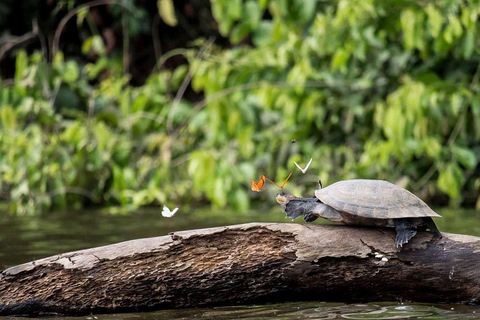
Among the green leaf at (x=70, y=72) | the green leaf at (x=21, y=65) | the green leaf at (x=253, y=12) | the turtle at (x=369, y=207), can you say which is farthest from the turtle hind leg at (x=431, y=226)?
the green leaf at (x=70, y=72)

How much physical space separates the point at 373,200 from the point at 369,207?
1.8 inches

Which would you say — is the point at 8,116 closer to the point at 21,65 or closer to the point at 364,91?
the point at 21,65

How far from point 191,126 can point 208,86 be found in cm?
58

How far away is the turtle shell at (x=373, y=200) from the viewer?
10.5 ft

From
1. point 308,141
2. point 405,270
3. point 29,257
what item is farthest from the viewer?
point 308,141

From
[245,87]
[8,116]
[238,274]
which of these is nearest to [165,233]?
[245,87]

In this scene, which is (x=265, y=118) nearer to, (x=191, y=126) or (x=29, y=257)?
(x=191, y=126)

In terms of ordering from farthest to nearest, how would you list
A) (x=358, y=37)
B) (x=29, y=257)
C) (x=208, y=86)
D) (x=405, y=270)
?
1. (x=208, y=86)
2. (x=358, y=37)
3. (x=29, y=257)
4. (x=405, y=270)

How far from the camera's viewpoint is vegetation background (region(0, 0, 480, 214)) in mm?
7223

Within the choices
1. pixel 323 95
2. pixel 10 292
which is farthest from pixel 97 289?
pixel 323 95

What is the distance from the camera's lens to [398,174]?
27.2 ft

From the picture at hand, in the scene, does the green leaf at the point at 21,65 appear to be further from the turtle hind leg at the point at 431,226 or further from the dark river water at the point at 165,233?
the turtle hind leg at the point at 431,226

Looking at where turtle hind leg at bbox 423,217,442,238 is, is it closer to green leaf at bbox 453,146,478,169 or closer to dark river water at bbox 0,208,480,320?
dark river water at bbox 0,208,480,320

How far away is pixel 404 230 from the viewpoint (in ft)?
10.5
